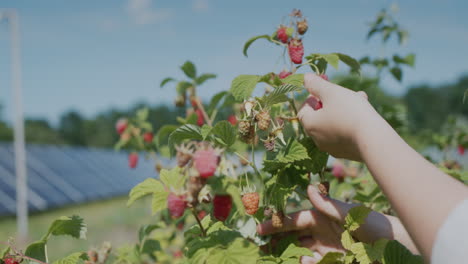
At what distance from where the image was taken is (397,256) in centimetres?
95

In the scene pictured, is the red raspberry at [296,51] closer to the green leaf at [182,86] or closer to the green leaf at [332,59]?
the green leaf at [332,59]

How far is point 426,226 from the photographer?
0.71 metres

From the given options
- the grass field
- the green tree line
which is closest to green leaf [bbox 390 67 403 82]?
the grass field

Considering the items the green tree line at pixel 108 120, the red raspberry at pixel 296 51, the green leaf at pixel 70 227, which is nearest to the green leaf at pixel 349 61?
the red raspberry at pixel 296 51

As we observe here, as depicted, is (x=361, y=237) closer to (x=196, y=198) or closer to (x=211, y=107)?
(x=196, y=198)

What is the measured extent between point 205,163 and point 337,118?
13.2 inches

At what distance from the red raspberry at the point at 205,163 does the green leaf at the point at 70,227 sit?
0.55 metres

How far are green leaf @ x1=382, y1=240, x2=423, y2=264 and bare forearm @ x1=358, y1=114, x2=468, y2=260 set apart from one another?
0.75ft

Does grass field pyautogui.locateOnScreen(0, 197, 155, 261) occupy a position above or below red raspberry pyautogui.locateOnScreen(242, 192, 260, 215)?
below

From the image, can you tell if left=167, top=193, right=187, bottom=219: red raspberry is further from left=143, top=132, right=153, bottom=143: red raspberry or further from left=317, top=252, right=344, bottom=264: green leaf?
left=143, top=132, right=153, bottom=143: red raspberry

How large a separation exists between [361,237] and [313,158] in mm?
260

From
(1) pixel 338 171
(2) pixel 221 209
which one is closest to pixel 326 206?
(2) pixel 221 209

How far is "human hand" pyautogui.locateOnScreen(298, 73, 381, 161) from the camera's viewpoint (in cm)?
89

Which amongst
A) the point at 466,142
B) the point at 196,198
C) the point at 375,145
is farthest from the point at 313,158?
the point at 466,142
